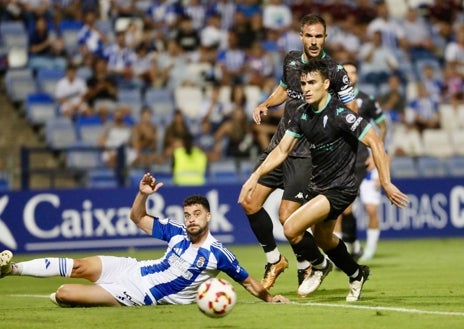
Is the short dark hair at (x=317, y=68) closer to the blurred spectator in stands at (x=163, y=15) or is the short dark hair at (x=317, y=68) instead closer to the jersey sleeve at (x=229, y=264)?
the jersey sleeve at (x=229, y=264)

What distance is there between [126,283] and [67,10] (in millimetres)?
13017

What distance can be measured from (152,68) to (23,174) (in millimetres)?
4350

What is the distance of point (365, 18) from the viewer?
85.3ft

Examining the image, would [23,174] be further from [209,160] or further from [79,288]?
[79,288]

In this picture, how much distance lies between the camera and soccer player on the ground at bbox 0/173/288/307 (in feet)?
32.3

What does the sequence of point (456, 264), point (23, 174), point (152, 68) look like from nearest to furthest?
point (456, 264) → point (23, 174) → point (152, 68)

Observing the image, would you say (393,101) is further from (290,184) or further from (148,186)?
(148,186)

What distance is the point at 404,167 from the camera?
2173 centimetres

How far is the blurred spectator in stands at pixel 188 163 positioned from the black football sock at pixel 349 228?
4.69m

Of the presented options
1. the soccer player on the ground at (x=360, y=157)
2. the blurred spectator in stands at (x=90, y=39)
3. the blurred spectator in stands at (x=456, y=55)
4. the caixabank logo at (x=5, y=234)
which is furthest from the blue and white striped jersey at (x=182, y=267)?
the blurred spectator in stands at (x=456, y=55)

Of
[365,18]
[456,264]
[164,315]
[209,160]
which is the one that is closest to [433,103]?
[365,18]

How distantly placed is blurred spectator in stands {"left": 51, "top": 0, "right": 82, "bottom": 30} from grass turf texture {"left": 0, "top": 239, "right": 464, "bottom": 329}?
8.86 metres

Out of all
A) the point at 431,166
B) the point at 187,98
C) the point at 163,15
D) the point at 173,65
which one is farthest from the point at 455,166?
the point at 163,15

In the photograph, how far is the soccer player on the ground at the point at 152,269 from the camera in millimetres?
9852
